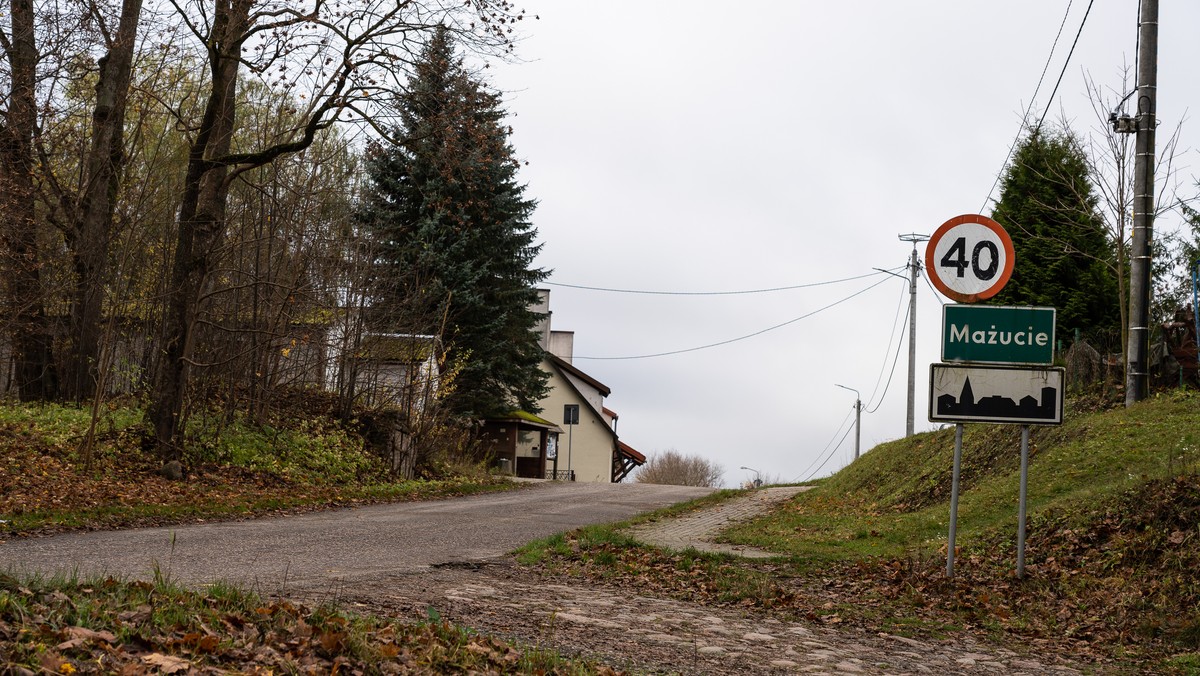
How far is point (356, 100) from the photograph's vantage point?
18.8 metres

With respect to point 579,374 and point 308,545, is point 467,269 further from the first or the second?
point 579,374

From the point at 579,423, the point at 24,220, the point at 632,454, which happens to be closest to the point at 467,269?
the point at 24,220

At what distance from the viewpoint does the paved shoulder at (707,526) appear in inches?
486

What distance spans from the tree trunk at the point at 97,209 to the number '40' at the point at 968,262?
17.2 meters

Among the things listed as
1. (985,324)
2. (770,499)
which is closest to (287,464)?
(770,499)

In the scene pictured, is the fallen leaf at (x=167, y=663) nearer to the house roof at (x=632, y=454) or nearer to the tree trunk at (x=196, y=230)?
the tree trunk at (x=196, y=230)

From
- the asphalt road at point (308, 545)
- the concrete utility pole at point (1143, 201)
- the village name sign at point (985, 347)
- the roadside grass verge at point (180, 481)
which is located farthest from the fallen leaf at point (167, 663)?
the concrete utility pole at point (1143, 201)

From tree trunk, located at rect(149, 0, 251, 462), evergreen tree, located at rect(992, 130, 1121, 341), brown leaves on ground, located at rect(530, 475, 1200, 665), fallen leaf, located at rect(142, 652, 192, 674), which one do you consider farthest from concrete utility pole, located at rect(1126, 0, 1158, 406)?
fallen leaf, located at rect(142, 652, 192, 674)

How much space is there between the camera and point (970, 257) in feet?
31.4

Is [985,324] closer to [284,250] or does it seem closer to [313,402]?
[284,250]

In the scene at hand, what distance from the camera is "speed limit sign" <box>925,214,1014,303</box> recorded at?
9492mm

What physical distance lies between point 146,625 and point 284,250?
778 inches

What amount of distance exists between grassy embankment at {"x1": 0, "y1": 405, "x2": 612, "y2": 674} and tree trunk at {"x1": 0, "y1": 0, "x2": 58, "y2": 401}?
148cm

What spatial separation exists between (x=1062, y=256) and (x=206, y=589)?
24.8 meters
